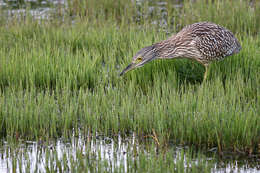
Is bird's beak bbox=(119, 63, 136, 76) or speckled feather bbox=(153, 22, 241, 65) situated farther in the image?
speckled feather bbox=(153, 22, 241, 65)

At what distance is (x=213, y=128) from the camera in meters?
5.69

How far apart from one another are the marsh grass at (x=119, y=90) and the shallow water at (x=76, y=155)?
190mm

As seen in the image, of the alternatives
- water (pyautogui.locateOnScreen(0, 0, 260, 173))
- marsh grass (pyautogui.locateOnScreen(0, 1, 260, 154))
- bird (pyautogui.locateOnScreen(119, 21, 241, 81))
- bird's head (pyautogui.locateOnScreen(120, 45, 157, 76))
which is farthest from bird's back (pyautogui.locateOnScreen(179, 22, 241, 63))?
water (pyautogui.locateOnScreen(0, 0, 260, 173))

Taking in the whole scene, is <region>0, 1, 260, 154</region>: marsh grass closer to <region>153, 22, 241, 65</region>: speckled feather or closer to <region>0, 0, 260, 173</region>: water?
<region>0, 0, 260, 173</region>: water

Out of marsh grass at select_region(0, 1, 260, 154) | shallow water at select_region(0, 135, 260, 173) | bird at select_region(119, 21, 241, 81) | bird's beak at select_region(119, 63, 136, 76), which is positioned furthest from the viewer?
bird at select_region(119, 21, 241, 81)

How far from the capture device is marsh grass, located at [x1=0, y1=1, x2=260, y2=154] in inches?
228

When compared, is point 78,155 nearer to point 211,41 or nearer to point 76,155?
point 76,155

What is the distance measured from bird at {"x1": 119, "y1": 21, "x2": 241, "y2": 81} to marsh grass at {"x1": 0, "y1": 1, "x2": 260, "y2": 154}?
29 cm

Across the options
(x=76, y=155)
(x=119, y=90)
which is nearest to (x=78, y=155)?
(x=76, y=155)

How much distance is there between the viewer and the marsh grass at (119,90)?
5.80 meters

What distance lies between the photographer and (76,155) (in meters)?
5.18

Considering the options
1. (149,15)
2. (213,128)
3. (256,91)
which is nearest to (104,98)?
(213,128)

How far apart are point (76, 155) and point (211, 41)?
10.3 ft

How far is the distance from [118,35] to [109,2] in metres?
2.86
